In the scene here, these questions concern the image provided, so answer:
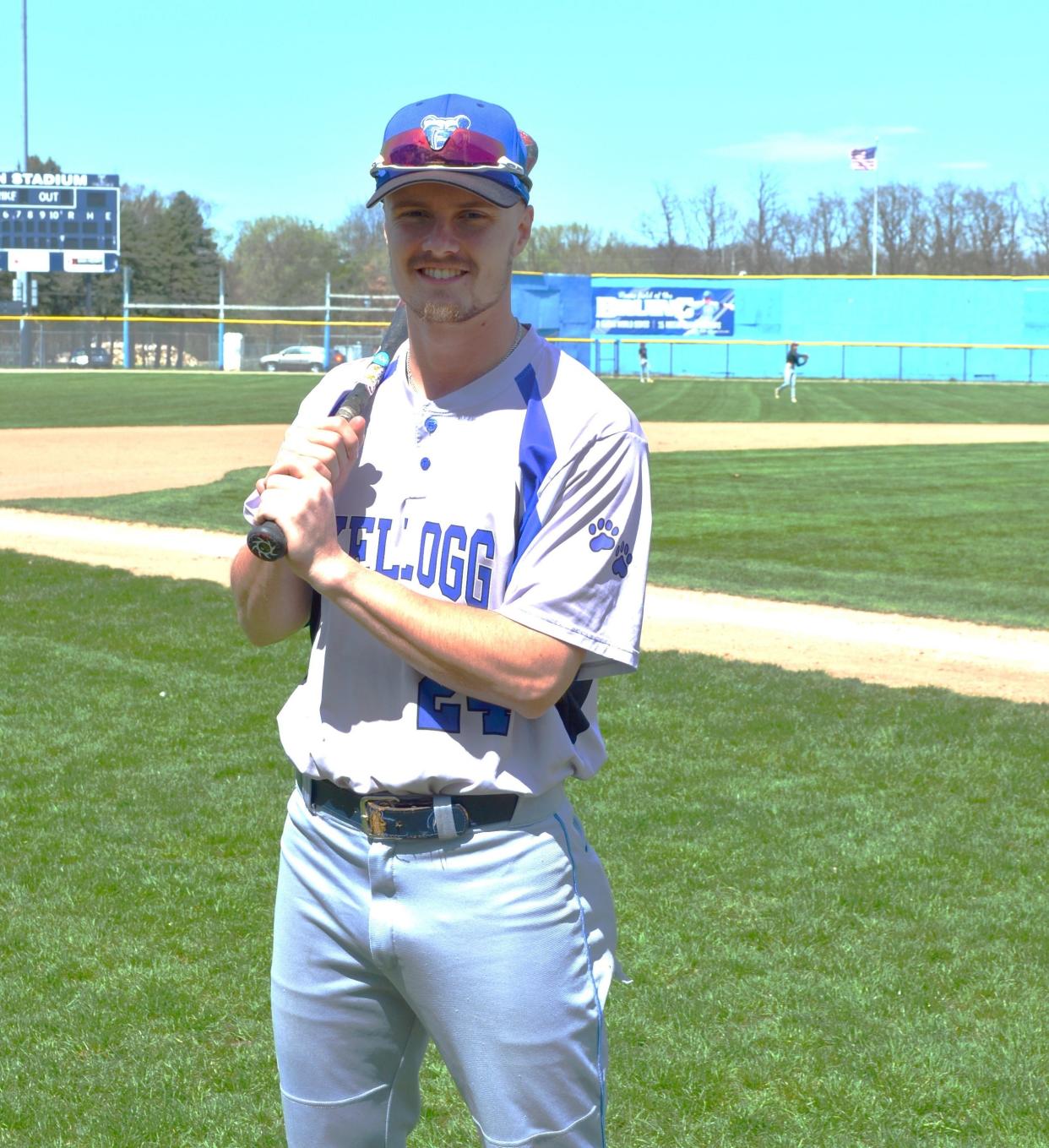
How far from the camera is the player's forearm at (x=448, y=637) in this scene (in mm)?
2062

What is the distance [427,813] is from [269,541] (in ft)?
1.53

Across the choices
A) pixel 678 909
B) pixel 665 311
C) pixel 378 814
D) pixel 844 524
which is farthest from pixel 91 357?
pixel 378 814

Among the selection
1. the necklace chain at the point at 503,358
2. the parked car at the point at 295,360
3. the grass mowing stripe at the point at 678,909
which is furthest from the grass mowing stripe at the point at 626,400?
the necklace chain at the point at 503,358

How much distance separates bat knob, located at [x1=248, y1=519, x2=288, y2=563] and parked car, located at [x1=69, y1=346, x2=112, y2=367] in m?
61.2

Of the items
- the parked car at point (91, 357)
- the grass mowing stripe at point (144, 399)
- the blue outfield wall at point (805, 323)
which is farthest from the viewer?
the parked car at point (91, 357)

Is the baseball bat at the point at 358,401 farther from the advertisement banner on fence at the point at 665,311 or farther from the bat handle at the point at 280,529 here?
the advertisement banner on fence at the point at 665,311

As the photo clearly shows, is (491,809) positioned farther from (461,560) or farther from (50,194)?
(50,194)

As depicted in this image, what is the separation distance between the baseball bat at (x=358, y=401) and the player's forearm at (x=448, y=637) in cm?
Answer: 8

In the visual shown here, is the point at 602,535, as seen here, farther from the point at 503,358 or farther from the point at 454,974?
the point at 454,974

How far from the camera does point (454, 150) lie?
83.5 inches

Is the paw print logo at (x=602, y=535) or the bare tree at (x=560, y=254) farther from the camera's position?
the bare tree at (x=560, y=254)

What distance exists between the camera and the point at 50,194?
59281 mm

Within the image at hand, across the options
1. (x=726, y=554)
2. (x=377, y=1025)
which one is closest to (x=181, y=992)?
(x=377, y=1025)

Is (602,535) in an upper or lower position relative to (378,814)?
upper
